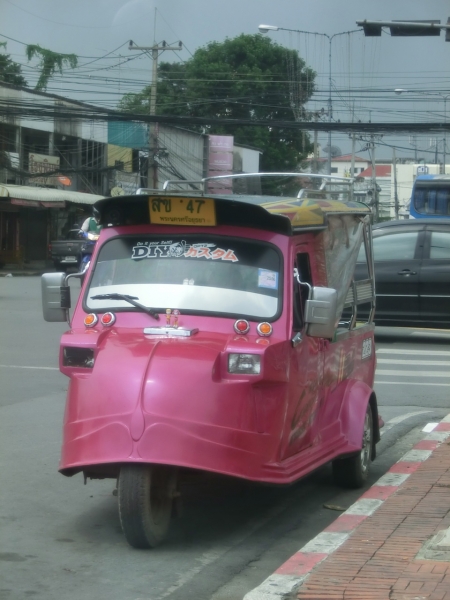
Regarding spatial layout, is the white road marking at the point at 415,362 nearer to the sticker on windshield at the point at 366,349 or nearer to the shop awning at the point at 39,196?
the sticker on windshield at the point at 366,349

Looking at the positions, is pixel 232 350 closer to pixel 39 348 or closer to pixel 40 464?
pixel 40 464

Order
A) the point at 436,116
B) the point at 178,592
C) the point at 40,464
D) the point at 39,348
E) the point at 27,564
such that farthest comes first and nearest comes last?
the point at 436,116, the point at 39,348, the point at 40,464, the point at 27,564, the point at 178,592

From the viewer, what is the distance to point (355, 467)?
6.46m

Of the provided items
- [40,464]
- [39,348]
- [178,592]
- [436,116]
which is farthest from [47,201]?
[178,592]

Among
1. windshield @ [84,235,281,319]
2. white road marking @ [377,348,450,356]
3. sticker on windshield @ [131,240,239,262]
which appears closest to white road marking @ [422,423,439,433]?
windshield @ [84,235,281,319]

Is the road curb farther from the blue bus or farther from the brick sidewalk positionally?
the blue bus

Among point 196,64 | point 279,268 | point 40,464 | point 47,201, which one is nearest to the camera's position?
point 279,268

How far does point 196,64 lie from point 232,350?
57.5 metres

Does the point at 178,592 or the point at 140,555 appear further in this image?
the point at 140,555

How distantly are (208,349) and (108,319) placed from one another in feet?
2.70

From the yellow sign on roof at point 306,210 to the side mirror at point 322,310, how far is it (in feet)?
1.55

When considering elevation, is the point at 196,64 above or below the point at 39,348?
above

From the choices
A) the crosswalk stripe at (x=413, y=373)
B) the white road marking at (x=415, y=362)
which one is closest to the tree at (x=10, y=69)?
the white road marking at (x=415, y=362)

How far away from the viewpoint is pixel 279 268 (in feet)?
18.3
